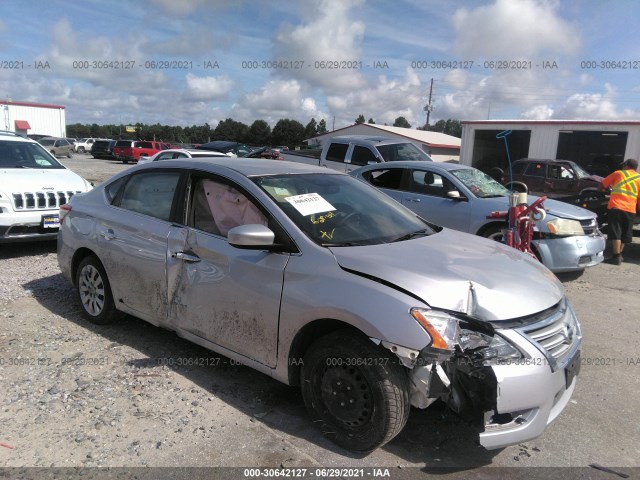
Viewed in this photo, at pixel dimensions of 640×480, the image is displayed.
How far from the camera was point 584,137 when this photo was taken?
30484 millimetres

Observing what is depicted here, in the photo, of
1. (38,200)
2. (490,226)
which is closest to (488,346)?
(490,226)

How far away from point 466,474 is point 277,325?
54.4 inches

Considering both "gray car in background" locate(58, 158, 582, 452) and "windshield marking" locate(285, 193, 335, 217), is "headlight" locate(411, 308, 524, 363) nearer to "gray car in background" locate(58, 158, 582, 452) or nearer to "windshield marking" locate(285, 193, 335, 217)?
"gray car in background" locate(58, 158, 582, 452)

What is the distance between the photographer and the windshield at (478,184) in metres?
7.45

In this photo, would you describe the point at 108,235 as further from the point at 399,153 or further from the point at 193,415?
the point at 399,153

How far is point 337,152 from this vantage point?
11.8 metres

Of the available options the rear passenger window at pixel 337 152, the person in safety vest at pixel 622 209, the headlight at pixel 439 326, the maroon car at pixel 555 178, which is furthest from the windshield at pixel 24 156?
the maroon car at pixel 555 178

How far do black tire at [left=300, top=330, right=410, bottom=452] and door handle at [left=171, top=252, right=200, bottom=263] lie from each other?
1.14m

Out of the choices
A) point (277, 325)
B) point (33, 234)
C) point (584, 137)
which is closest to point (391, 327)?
point (277, 325)

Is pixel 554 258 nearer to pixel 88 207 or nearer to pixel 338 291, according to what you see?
pixel 338 291

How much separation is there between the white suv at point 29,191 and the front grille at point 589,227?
7.29 meters

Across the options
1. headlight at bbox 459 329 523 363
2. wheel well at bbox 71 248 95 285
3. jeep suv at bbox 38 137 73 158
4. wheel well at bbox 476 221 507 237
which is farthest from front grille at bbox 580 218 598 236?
jeep suv at bbox 38 137 73 158

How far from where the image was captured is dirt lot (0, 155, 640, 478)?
285cm

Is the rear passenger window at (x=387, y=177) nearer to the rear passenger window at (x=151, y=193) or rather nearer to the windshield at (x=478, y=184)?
the windshield at (x=478, y=184)
